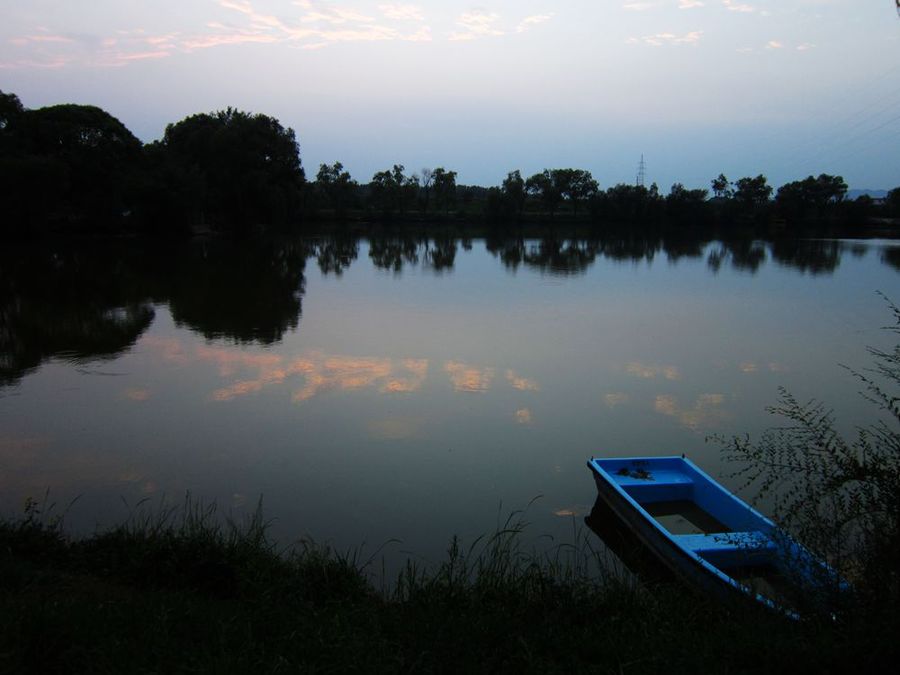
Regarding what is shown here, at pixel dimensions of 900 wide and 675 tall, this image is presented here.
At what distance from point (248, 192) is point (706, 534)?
48456 millimetres

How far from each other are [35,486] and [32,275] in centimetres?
2001

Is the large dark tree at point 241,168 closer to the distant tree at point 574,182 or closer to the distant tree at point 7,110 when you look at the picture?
the distant tree at point 7,110

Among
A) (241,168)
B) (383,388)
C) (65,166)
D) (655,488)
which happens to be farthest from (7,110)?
(655,488)

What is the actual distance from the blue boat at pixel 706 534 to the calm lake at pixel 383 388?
2.04ft

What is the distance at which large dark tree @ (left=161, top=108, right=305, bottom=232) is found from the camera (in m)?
48.3

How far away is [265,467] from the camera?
784 centimetres

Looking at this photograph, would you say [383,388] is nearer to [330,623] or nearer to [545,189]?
[330,623]

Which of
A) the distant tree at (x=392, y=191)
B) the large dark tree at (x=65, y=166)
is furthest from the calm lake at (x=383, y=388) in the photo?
the distant tree at (x=392, y=191)

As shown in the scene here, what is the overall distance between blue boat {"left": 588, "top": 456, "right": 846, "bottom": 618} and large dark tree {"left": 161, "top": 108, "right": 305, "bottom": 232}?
43319 mm

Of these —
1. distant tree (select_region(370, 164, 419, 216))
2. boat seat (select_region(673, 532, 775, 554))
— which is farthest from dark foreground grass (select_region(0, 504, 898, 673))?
distant tree (select_region(370, 164, 419, 216))

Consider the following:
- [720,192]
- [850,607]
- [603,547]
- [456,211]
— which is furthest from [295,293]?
[720,192]

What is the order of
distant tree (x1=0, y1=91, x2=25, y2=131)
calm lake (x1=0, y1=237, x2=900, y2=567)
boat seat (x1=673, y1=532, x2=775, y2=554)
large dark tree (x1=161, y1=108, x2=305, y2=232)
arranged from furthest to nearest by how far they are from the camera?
large dark tree (x1=161, y1=108, x2=305, y2=232) < distant tree (x1=0, y1=91, x2=25, y2=131) < calm lake (x1=0, y1=237, x2=900, y2=567) < boat seat (x1=673, y1=532, x2=775, y2=554)

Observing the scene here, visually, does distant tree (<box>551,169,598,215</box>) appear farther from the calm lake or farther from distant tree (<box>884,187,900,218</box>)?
the calm lake

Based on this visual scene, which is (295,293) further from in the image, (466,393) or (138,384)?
(466,393)
